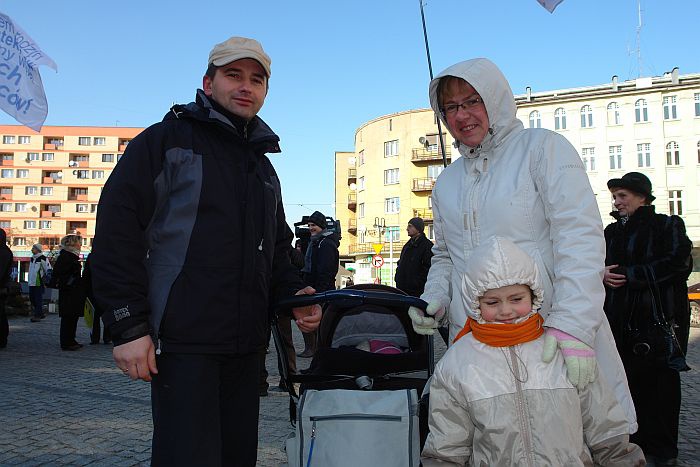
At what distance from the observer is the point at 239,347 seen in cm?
236

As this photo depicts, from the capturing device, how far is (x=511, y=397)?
7.05ft

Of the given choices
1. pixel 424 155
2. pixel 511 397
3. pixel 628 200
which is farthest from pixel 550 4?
pixel 424 155

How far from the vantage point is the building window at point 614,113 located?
39362 millimetres

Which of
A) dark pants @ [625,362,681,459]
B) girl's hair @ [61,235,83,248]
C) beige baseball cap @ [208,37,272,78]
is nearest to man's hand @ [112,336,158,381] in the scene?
beige baseball cap @ [208,37,272,78]

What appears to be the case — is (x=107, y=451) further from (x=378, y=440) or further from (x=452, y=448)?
(x=452, y=448)

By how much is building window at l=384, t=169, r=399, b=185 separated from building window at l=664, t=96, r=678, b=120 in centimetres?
2509

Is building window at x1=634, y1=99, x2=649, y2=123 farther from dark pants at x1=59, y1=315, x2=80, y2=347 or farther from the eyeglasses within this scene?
A: the eyeglasses

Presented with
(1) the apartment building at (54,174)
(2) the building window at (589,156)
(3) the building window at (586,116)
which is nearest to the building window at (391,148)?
(3) the building window at (586,116)

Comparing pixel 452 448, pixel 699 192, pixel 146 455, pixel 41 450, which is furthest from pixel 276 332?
pixel 699 192

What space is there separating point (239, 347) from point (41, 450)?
9.49 ft

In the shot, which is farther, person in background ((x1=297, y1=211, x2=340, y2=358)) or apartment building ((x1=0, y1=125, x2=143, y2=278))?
apartment building ((x1=0, y1=125, x2=143, y2=278))

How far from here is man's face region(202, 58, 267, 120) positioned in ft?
8.43

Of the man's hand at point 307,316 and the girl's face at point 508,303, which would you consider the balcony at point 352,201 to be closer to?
the man's hand at point 307,316

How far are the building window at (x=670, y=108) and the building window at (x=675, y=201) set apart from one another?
4.86 meters
